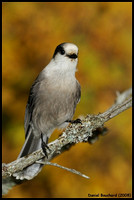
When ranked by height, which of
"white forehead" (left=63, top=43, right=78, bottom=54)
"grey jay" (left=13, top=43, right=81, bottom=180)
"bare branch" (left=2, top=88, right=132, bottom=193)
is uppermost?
"white forehead" (left=63, top=43, right=78, bottom=54)

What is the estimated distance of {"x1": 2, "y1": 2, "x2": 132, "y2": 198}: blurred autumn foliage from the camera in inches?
183

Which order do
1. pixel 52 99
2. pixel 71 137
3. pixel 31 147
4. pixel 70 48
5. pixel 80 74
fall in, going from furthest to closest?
pixel 80 74, pixel 31 147, pixel 52 99, pixel 70 48, pixel 71 137

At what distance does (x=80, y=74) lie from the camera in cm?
497

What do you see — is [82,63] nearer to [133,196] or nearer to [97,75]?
[97,75]

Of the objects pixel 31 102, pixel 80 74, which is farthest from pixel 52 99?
pixel 80 74

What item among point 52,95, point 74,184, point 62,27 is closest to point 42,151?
point 52,95

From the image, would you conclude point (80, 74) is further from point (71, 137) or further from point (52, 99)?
point (71, 137)

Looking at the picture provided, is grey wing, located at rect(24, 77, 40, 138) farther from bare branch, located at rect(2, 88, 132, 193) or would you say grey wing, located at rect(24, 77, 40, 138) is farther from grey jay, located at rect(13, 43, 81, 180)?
bare branch, located at rect(2, 88, 132, 193)

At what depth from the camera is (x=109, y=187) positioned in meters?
4.70

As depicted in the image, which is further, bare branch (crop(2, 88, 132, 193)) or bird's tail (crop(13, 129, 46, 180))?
bird's tail (crop(13, 129, 46, 180))

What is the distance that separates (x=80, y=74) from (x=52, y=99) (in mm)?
1907

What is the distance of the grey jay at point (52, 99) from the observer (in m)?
2.97

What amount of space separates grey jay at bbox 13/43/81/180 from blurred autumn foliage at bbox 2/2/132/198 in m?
1.18

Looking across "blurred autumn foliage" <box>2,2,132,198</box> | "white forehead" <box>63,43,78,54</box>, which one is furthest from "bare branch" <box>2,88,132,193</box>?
"blurred autumn foliage" <box>2,2,132,198</box>
